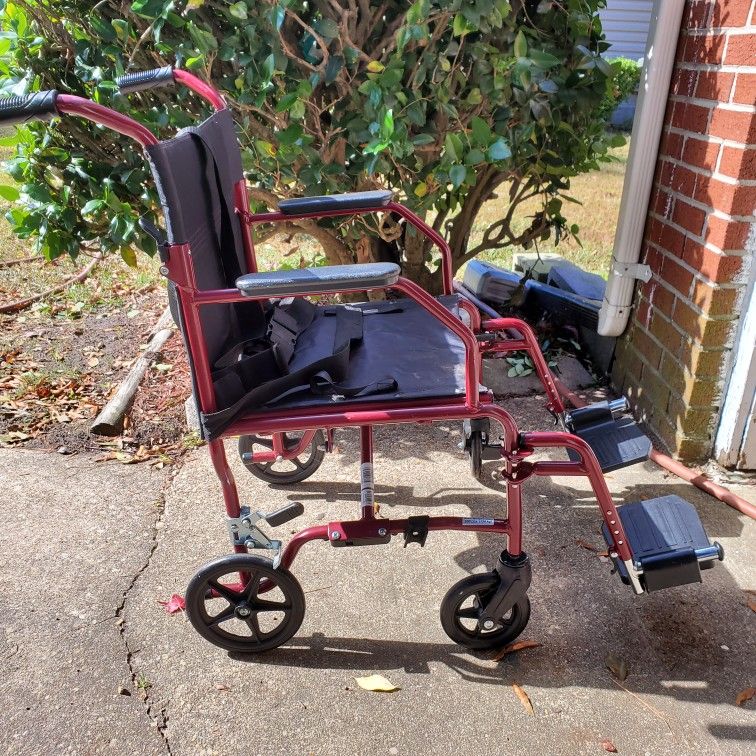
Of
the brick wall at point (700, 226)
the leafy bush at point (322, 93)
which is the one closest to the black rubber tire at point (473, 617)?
the brick wall at point (700, 226)

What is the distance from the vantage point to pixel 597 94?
293 centimetres

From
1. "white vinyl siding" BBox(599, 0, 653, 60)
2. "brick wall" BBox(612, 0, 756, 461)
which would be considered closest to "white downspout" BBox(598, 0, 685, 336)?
"brick wall" BBox(612, 0, 756, 461)

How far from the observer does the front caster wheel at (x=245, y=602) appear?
1959mm

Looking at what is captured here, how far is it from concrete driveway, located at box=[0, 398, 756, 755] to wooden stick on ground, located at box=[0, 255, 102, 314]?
2.00 m

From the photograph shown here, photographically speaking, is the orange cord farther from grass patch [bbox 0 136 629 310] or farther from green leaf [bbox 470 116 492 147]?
grass patch [bbox 0 136 629 310]

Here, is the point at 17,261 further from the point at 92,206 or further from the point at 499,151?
the point at 499,151

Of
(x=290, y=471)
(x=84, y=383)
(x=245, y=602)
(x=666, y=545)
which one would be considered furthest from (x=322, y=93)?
(x=666, y=545)

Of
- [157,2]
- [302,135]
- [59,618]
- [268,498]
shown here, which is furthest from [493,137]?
[59,618]

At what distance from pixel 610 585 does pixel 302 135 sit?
6.57ft

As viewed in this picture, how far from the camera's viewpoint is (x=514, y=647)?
206 cm

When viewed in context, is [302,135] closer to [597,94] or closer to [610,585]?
[597,94]

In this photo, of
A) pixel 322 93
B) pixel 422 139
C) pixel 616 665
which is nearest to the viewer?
pixel 616 665

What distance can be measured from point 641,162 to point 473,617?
2.01 metres

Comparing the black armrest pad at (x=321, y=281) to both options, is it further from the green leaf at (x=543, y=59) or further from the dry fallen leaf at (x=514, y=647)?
the green leaf at (x=543, y=59)
